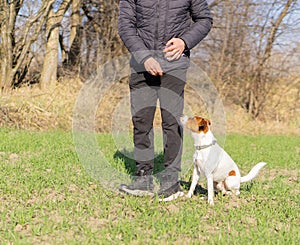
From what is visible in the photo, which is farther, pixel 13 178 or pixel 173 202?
pixel 13 178

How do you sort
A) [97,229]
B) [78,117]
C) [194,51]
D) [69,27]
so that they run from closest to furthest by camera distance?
[97,229], [78,117], [69,27], [194,51]

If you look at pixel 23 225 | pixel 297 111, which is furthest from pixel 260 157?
pixel 297 111

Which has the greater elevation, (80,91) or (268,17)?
(268,17)

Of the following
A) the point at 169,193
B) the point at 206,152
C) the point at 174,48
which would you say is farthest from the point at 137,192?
the point at 174,48

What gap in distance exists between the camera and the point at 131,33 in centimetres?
447

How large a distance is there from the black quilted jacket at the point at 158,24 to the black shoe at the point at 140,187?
54.0 inches

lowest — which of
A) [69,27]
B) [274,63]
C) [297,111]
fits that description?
[297,111]

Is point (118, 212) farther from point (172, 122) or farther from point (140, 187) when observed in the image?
point (172, 122)

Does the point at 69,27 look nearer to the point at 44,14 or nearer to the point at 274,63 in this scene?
the point at 44,14

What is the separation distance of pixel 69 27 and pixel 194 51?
16.4 ft

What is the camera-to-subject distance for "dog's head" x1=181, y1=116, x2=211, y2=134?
14.9 feet

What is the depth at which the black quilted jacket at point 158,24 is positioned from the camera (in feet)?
14.5

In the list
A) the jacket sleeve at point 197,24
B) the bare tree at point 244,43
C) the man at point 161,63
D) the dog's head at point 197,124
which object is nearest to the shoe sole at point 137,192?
the man at point 161,63

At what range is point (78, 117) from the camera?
35.7 feet
